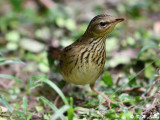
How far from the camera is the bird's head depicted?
159 inches

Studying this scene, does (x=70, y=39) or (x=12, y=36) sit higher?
(x=12, y=36)

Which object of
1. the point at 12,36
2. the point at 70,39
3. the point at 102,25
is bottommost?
the point at 102,25

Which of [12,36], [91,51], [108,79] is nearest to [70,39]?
[12,36]

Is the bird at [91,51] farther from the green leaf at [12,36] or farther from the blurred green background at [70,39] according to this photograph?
the green leaf at [12,36]

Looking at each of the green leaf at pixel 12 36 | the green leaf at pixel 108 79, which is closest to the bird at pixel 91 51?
the green leaf at pixel 108 79

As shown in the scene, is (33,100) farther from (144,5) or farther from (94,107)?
(144,5)

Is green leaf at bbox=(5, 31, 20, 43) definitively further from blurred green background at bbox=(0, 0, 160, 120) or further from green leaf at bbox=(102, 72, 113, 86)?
green leaf at bbox=(102, 72, 113, 86)

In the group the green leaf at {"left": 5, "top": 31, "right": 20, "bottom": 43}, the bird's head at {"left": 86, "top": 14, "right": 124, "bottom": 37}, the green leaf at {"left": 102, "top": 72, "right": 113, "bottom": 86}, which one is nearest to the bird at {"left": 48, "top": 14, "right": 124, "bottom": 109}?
the bird's head at {"left": 86, "top": 14, "right": 124, "bottom": 37}

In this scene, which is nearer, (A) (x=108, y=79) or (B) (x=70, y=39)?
(A) (x=108, y=79)

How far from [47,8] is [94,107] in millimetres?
3678

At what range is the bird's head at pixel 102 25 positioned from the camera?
405cm

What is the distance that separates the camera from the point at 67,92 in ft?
17.1

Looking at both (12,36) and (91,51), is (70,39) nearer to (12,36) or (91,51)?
(12,36)

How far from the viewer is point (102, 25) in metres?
4.11
